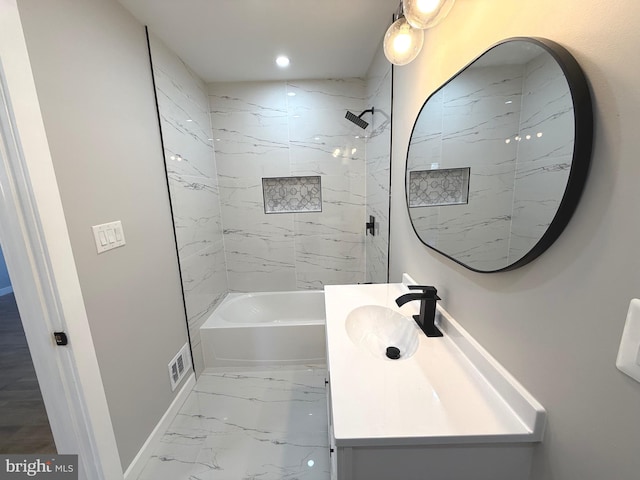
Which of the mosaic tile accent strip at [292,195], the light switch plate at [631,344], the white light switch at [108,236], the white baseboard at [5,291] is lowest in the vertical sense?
the white baseboard at [5,291]

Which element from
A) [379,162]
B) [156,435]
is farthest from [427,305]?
[156,435]

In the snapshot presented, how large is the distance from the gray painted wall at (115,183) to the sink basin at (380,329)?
46.2 inches

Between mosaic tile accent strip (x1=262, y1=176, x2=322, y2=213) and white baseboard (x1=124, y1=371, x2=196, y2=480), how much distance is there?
67.4 inches

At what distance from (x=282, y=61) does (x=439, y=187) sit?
1.76m

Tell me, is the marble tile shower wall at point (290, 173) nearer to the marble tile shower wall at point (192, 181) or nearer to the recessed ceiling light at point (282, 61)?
the marble tile shower wall at point (192, 181)

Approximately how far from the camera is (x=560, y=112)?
21.0 inches

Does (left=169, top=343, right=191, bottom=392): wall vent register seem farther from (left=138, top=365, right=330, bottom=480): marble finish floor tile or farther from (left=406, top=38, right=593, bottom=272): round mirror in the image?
(left=406, top=38, right=593, bottom=272): round mirror

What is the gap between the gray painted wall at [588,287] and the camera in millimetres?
427

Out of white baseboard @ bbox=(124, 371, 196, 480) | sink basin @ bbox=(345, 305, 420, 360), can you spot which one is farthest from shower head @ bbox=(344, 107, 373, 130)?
white baseboard @ bbox=(124, 371, 196, 480)

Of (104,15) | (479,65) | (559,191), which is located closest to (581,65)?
(559,191)

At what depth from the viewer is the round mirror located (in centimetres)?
52

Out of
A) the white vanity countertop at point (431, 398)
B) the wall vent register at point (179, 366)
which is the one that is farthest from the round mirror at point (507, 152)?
the wall vent register at point (179, 366)

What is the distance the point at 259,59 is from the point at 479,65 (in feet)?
5.88

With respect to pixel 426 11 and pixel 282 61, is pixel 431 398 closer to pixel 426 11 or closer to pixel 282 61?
pixel 426 11
